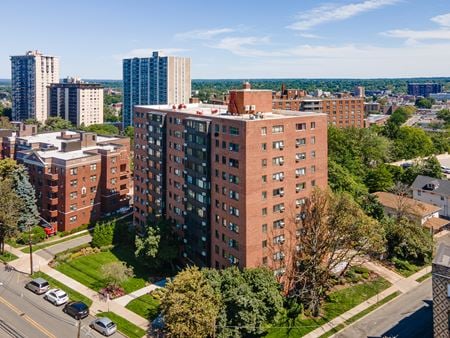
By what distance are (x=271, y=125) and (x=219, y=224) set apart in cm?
1530

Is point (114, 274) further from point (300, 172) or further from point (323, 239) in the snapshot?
point (300, 172)

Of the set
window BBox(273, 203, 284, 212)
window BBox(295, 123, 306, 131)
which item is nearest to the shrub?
window BBox(273, 203, 284, 212)

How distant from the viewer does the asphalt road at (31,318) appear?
1989 inches

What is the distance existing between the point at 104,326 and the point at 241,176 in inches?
959

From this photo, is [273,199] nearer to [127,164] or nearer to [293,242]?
[293,242]

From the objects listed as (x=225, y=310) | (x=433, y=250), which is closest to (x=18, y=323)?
(x=225, y=310)

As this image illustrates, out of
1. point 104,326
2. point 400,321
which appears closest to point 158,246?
point 104,326

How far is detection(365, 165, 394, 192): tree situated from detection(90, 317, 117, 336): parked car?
2969 inches

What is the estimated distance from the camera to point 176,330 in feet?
149

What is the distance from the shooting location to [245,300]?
157ft

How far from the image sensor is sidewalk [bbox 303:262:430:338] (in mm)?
52625

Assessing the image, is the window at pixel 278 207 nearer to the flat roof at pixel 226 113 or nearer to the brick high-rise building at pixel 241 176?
the brick high-rise building at pixel 241 176

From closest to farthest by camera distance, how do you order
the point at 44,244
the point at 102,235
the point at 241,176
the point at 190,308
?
the point at 190,308 → the point at 241,176 → the point at 102,235 → the point at 44,244

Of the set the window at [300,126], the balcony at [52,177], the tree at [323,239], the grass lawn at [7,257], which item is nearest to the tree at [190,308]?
the tree at [323,239]
